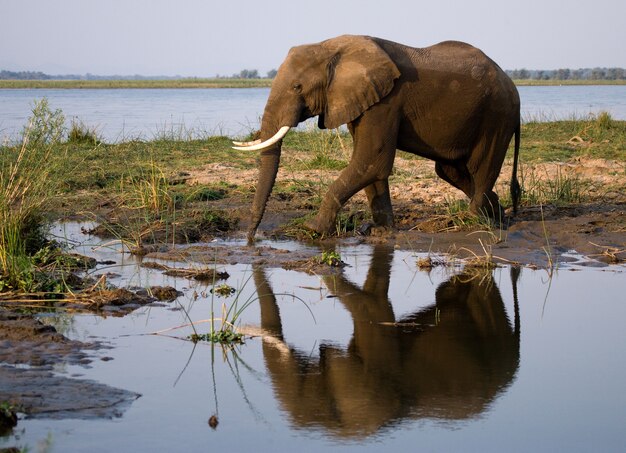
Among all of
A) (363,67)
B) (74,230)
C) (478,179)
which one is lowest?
(74,230)

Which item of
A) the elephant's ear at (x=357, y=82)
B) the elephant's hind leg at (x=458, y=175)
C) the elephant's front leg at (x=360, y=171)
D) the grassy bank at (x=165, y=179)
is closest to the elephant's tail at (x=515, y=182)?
the elephant's hind leg at (x=458, y=175)

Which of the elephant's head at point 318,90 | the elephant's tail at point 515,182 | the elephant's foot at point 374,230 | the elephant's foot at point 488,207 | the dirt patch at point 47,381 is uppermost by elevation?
the elephant's head at point 318,90

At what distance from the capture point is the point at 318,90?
391 inches

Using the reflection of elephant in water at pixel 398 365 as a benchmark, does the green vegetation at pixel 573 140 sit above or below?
above

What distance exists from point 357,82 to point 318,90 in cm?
41

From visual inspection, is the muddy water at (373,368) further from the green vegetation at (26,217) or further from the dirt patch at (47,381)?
the green vegetation at (26,217)

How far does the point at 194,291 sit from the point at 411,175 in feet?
23.4

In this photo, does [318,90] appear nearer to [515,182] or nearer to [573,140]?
[515,182]

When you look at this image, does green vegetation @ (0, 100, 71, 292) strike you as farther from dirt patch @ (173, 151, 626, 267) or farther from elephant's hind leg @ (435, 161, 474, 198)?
elephant's hind leg @ (435, 161, 474, 198)

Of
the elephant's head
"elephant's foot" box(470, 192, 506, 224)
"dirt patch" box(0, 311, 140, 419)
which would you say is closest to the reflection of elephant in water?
"dirt patch" box(0, 311, 140, 419)

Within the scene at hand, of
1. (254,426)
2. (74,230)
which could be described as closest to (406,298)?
(254,426)

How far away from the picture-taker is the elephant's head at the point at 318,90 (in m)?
9.80

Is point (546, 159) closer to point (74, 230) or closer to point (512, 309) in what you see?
point (74, 230)

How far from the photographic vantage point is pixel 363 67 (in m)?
9.83
